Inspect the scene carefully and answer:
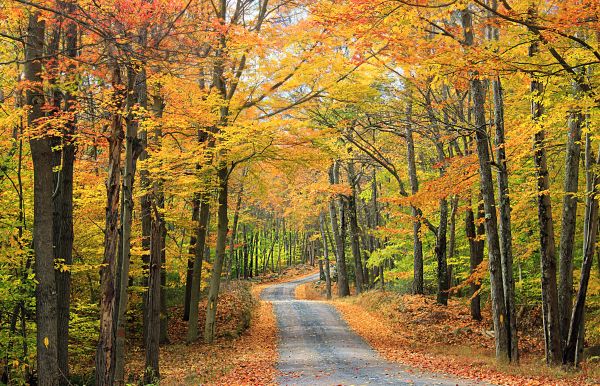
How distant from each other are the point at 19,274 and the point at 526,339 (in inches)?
635

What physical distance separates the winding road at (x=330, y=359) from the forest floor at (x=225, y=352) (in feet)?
1.58

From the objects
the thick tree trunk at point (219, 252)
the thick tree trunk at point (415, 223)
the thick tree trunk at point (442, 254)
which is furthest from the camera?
the thick tree trunk at point (415, 223)

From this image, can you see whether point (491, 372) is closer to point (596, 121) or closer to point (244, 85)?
point (596, 121)

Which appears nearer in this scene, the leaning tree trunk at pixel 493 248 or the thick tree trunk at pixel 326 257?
the leaning tree trunk at pixel 493 248

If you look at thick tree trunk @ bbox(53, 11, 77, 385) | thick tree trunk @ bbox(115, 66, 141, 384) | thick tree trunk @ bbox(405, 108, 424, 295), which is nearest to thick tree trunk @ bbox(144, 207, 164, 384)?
thick tree trunk @ bbox(115, 66, 141, 384)

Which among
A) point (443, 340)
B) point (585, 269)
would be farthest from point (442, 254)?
point (585, 269)

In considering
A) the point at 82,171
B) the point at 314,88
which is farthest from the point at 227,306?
the point at 314,88

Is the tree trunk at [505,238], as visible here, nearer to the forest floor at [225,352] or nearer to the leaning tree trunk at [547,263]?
the leaning tree trunk at [547,263]

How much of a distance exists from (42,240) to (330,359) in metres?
7.81

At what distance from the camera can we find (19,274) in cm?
1246

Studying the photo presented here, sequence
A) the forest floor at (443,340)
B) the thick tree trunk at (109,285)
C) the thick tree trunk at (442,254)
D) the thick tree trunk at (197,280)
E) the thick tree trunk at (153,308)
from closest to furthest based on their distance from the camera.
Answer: the thick tree trunk at (109,285), the forest floor at (443,340), the thick tree trunk at (153,308), the thick tree trunk at (197,280), the thick tree trunk at (442,254)

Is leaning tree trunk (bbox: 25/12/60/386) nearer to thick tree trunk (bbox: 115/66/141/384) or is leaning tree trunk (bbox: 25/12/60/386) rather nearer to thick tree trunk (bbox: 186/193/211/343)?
thick tree trunk (bbox: 115/66/141/384)

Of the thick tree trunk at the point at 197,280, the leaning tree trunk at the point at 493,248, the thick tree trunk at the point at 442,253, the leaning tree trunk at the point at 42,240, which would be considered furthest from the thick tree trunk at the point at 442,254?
the leaning tree trunk at the point at 42,240

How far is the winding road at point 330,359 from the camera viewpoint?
34.0 ft
